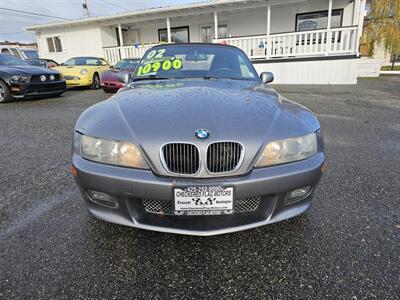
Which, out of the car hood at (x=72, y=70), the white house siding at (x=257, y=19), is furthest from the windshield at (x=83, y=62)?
the white house siding at (x=257, y=19)

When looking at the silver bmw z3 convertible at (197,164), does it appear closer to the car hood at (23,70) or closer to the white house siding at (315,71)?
the car hood at (23,70)

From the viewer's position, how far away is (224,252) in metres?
1.80

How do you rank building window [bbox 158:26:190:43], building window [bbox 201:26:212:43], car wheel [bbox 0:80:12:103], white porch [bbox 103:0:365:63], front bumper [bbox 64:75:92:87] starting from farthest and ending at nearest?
building window [bbox 158:26:190:43], building window [bbox 201:26:212:43], white porch [bbox 103:0:365:63], front bumper [bbox 64:75:92:87], car wheel [bbox 0:80:12:103]

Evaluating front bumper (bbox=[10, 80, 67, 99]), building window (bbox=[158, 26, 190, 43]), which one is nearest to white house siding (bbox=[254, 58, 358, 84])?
building window (bbox=[158, 26, 190, 43])

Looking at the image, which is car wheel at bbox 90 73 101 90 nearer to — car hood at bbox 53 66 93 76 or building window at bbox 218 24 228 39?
car hood at bbox 53 66 93 76

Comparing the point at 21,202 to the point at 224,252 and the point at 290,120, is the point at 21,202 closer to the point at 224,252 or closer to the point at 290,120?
the point at 224,252

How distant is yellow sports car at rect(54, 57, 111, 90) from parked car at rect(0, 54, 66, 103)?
7.29 ft

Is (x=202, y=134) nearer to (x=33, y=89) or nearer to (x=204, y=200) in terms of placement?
(x=204, y=200)

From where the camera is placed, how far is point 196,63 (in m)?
2.99

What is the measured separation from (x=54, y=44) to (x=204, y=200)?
20.8 metres

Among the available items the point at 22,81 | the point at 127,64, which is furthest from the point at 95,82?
the point at 22,81

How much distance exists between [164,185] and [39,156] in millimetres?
2973

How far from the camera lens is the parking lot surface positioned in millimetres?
1507

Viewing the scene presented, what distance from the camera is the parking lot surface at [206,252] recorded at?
4.94 feet
